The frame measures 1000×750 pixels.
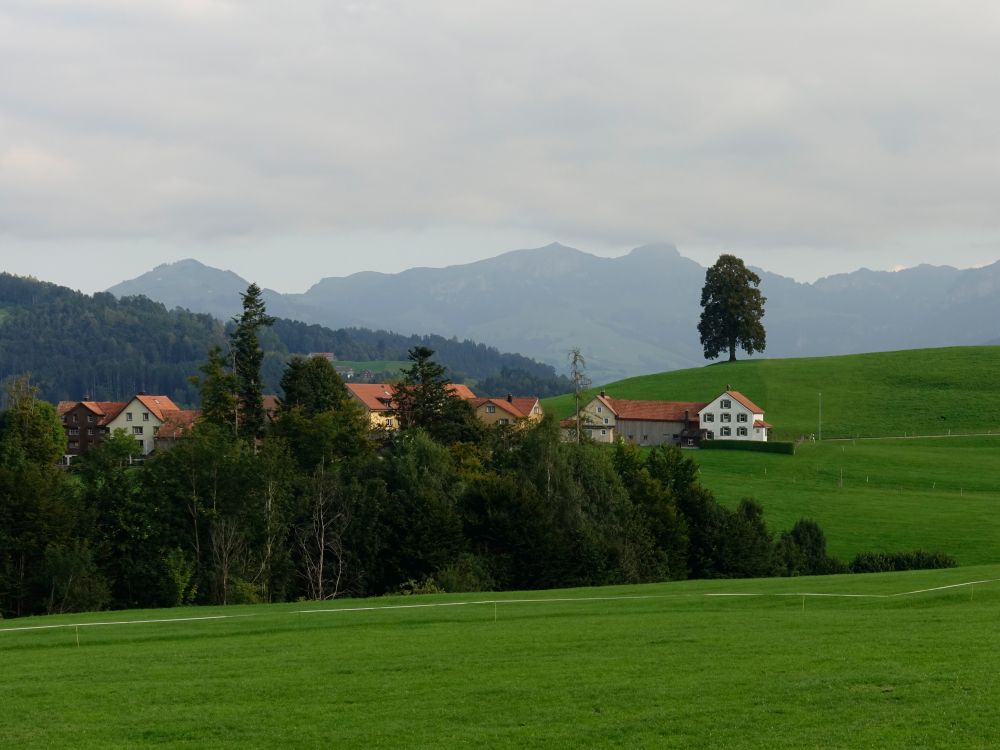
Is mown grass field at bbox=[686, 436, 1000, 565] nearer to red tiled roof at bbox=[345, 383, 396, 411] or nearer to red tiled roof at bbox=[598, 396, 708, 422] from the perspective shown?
red tiled roof at bbox=[598, 396, 708, 422]

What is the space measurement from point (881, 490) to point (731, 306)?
71981 mm

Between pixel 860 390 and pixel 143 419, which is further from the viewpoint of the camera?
pixel 143 419

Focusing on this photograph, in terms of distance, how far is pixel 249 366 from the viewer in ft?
297

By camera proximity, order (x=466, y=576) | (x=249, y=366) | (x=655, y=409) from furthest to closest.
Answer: (x=655, y=409), (x=249, y=366), (x=466, y=576)

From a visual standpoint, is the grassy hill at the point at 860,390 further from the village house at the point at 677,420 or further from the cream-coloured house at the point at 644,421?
the cream-coloured house at the point at 644,421

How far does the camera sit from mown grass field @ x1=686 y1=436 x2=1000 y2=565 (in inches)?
2963

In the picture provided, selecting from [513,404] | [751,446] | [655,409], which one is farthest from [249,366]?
[513,404]

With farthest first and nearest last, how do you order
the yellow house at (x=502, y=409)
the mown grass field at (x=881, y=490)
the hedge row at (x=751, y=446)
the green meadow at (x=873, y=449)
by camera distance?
the yellow house at (x=502, y=409) < the hedge row at (x=751, y=446) < the green meadow at (x=873, y=449) < the mown grass field at (x=881, y=490)

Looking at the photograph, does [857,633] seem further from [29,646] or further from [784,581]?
[29,646]

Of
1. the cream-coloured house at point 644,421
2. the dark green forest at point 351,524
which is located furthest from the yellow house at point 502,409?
the dark green forest at point 351,524

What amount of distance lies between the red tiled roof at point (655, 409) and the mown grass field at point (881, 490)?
18.0m

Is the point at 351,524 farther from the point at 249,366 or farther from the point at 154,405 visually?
the point at 154,405

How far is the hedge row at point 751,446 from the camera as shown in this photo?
370 feet

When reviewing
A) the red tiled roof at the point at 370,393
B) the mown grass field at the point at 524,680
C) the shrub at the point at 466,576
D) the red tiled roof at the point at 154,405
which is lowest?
the shrub at the point at 466,576
